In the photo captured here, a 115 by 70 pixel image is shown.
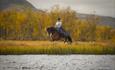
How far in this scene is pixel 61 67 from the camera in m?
5.19

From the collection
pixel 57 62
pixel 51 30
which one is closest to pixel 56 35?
pixel 51 30

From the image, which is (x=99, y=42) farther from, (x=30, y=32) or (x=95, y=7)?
(x=30, y=32)

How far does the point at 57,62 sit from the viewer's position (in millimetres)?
5207

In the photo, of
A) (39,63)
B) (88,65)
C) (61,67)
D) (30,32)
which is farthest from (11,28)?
(88,65)

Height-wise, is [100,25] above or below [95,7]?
below

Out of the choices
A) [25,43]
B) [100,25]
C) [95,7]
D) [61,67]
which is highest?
[95,7]

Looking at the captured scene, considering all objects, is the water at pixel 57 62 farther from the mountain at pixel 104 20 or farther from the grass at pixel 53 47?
the mountain at pixel 104 20

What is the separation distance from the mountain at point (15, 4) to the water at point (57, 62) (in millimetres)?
886

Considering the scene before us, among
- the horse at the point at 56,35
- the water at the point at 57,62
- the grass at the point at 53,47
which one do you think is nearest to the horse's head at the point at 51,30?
the horse at the point at 56,35

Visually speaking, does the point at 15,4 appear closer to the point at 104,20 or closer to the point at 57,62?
the point at 57,62

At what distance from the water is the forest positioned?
345mm

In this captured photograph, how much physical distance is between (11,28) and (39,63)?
81cm

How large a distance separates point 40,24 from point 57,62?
755mm

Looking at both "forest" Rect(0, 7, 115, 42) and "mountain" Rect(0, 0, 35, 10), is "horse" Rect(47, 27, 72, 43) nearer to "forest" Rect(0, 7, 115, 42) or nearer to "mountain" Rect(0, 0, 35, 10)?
"forest" Rect(0, 7, 115, 42)
